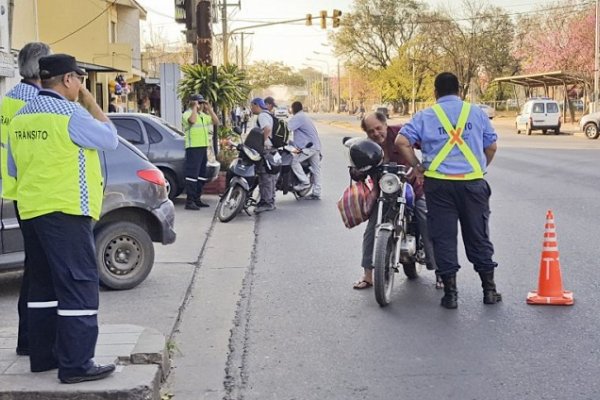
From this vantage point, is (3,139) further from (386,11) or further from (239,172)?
(386,11)

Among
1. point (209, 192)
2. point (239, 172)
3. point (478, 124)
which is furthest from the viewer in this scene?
point (209, 192)

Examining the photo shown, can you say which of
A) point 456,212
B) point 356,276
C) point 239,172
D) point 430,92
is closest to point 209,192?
point 239,172

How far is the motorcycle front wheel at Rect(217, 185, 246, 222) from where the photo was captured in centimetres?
1188

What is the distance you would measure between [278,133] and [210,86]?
11.6 ft

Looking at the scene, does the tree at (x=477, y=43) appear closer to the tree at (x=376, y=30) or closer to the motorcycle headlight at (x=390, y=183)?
the tree at (x=376, y=30)

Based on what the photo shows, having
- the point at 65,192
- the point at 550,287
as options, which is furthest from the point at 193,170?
the point at 65,192

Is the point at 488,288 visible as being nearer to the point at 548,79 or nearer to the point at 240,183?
the point at 240,183

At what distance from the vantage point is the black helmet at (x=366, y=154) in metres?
7.00

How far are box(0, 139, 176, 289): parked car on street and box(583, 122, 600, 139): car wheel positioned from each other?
29.5m

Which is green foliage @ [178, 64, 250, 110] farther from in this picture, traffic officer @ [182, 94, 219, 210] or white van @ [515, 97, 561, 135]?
white van @ [515, 97, 561, 135]

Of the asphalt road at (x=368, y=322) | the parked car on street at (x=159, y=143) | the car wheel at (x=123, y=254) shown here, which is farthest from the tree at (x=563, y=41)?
the car wheel at (x=123, y=254)

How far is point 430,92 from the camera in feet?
262

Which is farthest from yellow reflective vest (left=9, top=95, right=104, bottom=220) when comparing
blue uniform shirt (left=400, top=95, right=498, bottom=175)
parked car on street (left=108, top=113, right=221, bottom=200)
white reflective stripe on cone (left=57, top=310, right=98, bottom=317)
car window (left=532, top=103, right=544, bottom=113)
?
car window (left=532, top=103, right=544, bottom=113)

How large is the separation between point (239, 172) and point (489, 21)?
205ft
